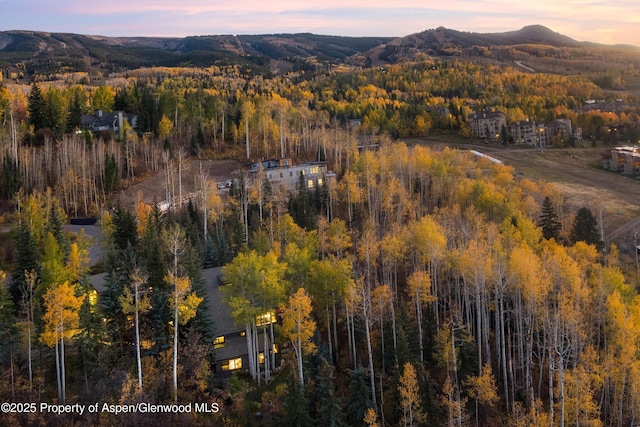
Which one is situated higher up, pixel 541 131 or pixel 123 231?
pixel 541 131

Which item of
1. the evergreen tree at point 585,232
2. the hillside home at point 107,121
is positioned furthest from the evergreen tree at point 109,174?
the evergreen tree at point 585,232

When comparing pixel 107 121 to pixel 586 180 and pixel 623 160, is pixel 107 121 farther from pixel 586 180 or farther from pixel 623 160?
pixel 623 160

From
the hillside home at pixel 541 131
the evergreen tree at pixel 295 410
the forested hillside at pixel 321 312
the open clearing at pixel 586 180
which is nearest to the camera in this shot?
the evergreen tree at pixel 295 410

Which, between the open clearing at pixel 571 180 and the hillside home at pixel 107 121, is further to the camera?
the hillside home at pixel 107 121

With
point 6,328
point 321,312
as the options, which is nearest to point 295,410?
point 321,312

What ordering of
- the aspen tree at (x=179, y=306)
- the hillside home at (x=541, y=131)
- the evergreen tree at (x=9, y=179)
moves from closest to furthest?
1. the aspen tree at (x=179, y=306)
2. the evergreen tree at (x=9, y=179)
3. the hillside home at (x=541, y=131)

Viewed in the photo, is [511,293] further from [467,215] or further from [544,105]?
[544,105]

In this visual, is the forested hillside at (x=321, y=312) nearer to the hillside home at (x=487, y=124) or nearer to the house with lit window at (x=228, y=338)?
the house with lit window at (x=228, y=338)

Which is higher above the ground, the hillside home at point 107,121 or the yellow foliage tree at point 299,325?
the hillside home at point 107,121
